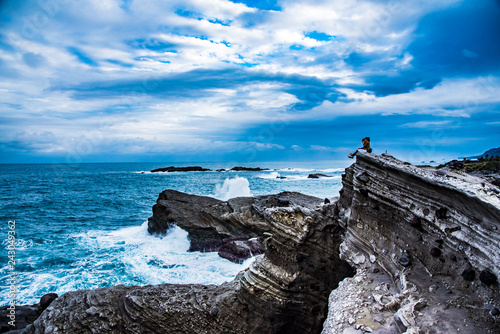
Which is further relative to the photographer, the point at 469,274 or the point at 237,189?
the point at 237,189

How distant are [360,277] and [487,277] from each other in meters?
2.66

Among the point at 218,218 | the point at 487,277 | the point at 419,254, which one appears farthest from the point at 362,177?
the point at 218,218

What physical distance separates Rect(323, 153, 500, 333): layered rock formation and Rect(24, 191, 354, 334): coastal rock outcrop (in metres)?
1.06

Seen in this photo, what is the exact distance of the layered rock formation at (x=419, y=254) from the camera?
14.7ft

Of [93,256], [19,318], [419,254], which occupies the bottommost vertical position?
[93,256]

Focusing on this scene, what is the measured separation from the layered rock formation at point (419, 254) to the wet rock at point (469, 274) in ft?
0.04

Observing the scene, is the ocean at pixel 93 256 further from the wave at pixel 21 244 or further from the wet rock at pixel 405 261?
the wet rock at pixel 405 261

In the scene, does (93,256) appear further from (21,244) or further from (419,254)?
(419,254)

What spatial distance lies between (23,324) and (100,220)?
24458 mm

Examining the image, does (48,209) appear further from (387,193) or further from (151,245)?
(387,193)

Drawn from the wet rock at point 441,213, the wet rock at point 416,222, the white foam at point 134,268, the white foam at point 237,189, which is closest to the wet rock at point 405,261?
the wet rock at point 416,222

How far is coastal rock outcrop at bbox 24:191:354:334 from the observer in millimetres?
8367

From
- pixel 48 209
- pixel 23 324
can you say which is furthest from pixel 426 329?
pixel 48 209

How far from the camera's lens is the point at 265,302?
27.2 feet
